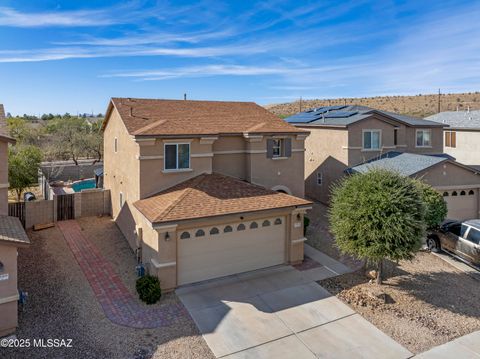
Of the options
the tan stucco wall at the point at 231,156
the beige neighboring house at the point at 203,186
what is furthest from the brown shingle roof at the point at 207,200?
the tan stucco wall at the point at 231,156

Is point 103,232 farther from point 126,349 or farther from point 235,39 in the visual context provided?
point 235,39

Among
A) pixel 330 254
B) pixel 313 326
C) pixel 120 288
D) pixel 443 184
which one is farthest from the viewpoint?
pixel 443 184

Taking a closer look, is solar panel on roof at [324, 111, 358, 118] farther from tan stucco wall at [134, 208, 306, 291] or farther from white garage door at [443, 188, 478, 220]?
tan stucco wall at [134, 208, 306, 291]

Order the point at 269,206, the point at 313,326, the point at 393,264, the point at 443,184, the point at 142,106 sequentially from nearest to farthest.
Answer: the point at 313,326 → the point at 269,206 → the point at 393,264 → the point at 142,106 → the point at 443,184

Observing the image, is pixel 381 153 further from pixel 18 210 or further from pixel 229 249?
pixel 18 210

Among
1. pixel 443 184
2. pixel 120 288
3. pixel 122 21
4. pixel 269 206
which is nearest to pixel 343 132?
pixel 443 184

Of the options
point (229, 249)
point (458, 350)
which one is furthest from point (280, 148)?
point (458, 350)

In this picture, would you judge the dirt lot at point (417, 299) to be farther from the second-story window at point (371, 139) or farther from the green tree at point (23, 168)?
the green tree at point (23, 168)

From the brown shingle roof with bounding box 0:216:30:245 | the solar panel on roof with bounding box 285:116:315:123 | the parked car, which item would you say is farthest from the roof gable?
the brown shingle roof with bounding box 0:216:30:245
